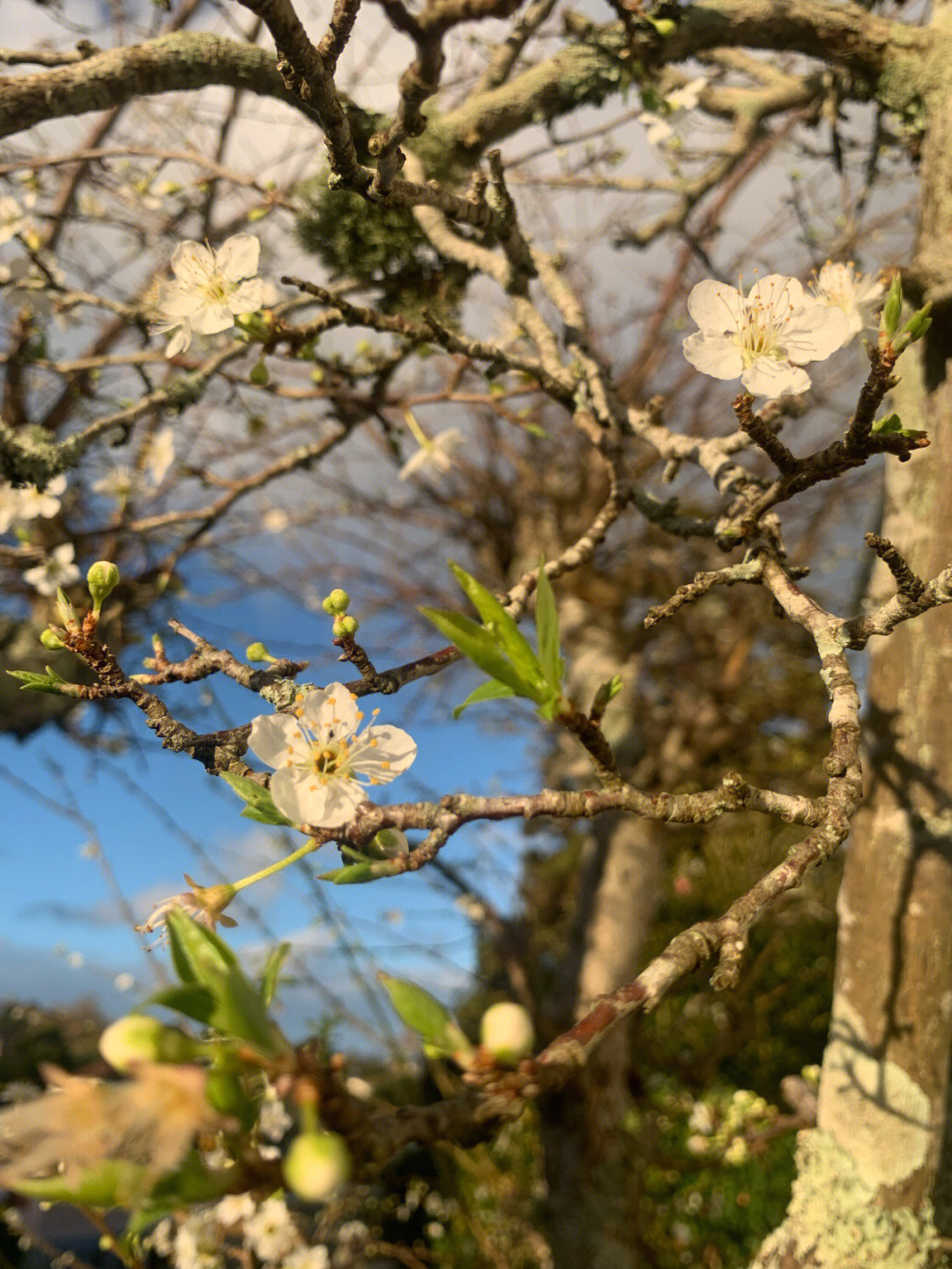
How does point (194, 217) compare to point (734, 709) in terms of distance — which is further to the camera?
point (734, 709)

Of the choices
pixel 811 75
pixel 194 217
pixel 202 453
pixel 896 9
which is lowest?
pixel 811 75

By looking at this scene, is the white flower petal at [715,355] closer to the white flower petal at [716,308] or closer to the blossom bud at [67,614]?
the white flower petal at [716,308]

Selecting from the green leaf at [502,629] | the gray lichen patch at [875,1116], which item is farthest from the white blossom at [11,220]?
the gray lichen patch at [875,1116]

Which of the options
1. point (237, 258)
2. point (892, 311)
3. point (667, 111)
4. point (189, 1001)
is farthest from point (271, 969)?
point (667, 111)

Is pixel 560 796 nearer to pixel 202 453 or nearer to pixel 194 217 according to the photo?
pixel 194 217

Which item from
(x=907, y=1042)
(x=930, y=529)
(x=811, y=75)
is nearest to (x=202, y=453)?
(x=811, y=75)

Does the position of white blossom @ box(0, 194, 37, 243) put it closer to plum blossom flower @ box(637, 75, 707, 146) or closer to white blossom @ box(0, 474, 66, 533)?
white blossom @ box(0, 474, 66, 533)

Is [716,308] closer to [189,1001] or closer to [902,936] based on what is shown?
[189,1001]

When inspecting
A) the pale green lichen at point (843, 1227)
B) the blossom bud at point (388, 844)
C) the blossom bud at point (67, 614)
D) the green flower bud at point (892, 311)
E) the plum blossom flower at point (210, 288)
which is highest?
the plum blossom flower at point (210, 288)
